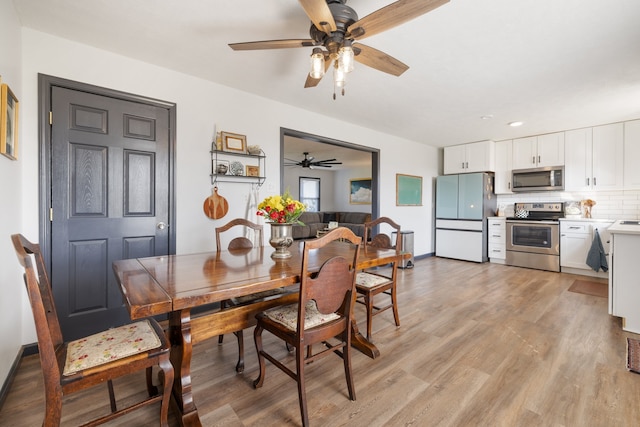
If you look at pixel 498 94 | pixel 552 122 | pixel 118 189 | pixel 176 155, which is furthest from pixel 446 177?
pixel 118 189

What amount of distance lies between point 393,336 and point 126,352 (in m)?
1.98

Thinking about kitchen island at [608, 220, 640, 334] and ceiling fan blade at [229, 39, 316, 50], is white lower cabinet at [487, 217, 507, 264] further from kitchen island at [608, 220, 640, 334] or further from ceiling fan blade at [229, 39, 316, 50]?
ceiling fan blade at [229, 39, 316, 50]

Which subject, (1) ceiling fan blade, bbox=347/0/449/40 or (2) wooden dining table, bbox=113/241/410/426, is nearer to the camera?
(2) wooden dining table, bbox=113/241/410/426

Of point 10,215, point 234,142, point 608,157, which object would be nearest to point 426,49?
point 234,142

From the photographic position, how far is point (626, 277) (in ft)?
8.50

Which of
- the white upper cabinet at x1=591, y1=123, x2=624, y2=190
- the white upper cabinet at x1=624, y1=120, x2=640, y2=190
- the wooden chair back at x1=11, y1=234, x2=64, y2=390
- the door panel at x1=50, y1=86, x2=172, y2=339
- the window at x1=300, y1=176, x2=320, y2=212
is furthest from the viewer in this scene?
the window at x1=300, y1=176, x2=320, y2=212

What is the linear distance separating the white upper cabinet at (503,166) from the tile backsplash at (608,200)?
0.52 m

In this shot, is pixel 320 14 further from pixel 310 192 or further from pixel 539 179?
pixel 310 192

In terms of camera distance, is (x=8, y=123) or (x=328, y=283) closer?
(x=328, y=283)

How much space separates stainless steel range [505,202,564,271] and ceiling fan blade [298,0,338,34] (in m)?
5.11

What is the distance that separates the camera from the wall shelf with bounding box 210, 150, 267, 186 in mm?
3056

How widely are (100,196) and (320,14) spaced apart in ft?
7.48

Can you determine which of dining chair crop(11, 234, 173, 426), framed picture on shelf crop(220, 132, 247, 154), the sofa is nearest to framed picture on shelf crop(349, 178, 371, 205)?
the sofa

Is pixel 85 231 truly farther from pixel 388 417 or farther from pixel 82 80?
pixel 388 417
